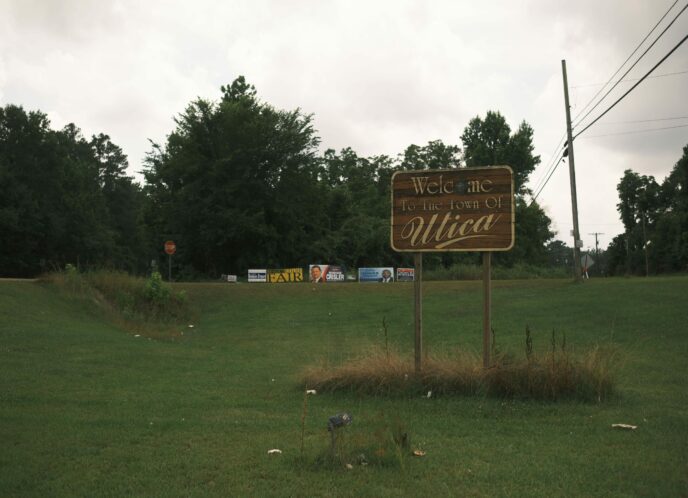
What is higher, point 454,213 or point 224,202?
point 224,202

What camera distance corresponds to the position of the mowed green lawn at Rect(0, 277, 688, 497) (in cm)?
506

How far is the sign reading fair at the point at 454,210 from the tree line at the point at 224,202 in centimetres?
4547

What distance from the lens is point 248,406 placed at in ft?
28.3

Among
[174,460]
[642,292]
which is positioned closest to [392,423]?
[174,460]

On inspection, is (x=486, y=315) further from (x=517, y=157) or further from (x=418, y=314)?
(x=517, y=157)

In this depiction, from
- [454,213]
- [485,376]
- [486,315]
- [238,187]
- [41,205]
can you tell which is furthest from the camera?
[41,205]

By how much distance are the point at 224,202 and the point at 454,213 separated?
162ft

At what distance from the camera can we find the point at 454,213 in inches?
382

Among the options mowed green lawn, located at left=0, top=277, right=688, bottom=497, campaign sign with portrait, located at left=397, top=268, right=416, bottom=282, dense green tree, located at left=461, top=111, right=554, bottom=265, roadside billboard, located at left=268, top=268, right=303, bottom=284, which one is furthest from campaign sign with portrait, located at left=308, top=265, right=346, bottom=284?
dense green tree, located at left=461, top=111, right=554, bottom=265

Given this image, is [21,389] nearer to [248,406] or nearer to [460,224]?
[248,406]

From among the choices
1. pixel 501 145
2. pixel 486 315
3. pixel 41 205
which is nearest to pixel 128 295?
pixel 486 315

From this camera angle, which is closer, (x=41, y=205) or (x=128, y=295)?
(x=128, y=295)

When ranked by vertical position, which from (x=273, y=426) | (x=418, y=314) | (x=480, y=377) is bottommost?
(x=273, y=426)

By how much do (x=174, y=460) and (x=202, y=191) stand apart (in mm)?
53809
